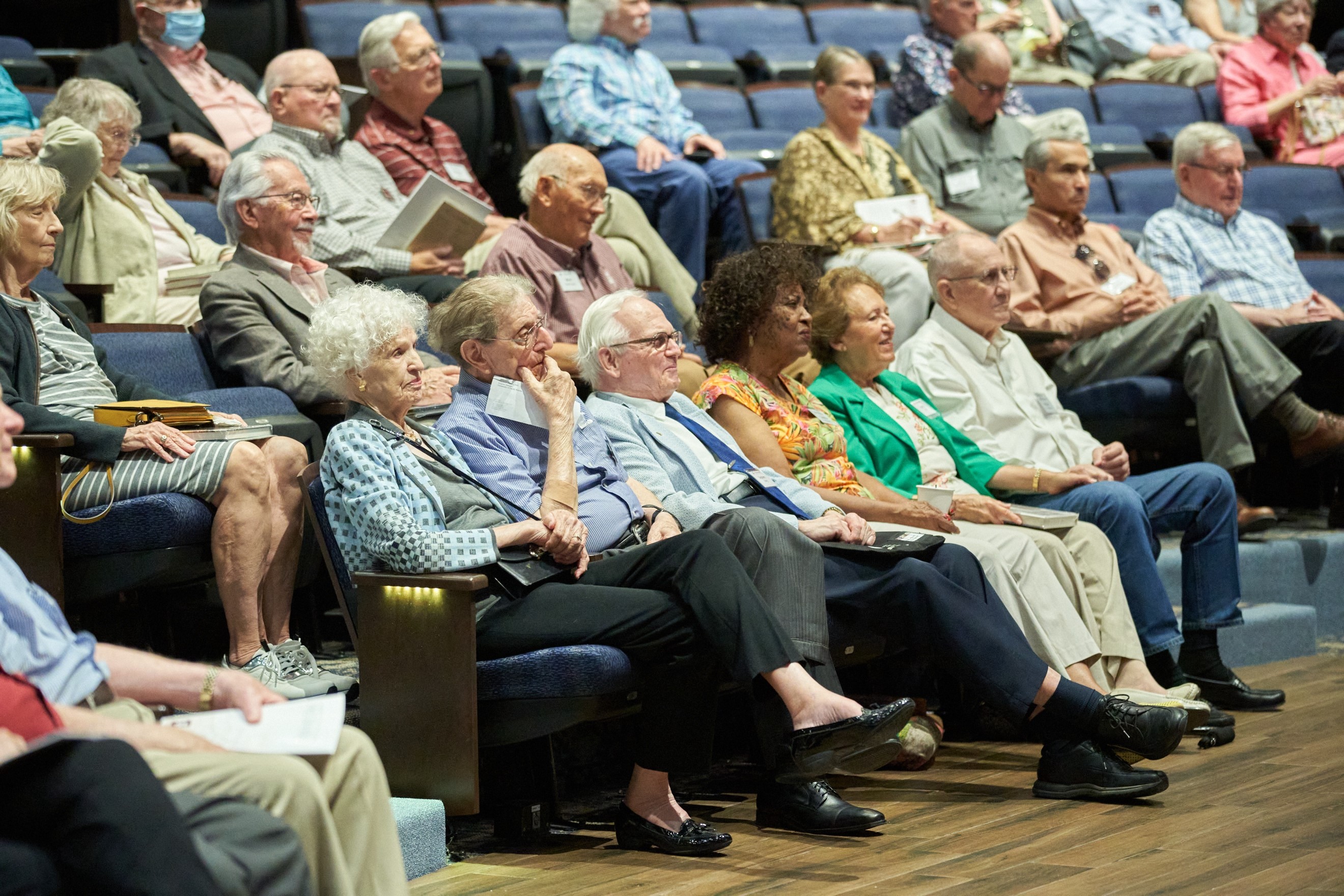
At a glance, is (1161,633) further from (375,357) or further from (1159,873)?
(375,357)

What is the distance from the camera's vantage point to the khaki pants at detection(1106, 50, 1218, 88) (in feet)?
22.5

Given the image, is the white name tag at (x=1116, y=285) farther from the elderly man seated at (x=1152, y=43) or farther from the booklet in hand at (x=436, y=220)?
the elderly man seated at (x=1152, y=43)

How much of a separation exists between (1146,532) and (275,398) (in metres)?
1.93

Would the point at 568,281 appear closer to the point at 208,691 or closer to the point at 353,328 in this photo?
the point at 353,328

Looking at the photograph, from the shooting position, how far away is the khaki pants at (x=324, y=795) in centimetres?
152

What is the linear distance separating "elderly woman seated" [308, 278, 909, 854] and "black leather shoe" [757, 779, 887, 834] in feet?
0.47

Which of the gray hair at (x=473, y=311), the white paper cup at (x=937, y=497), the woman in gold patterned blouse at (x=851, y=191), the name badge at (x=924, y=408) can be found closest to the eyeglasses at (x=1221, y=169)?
the woman in gold patterned blouse at (x=851, y=191)

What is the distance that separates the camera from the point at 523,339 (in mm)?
2742

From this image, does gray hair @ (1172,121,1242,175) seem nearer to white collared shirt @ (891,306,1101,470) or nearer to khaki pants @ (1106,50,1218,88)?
white collared shirt @ (891,306,1101,470)

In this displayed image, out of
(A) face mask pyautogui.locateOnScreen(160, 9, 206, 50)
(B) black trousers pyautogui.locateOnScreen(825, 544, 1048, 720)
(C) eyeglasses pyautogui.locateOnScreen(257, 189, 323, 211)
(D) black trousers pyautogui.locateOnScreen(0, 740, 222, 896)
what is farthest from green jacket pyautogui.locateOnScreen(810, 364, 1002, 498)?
(A) face mask pyautogui.locateOnScreen(160, 9, 206, 50)

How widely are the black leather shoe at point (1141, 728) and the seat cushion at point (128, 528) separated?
5.39 feet

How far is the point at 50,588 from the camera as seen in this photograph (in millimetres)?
2471

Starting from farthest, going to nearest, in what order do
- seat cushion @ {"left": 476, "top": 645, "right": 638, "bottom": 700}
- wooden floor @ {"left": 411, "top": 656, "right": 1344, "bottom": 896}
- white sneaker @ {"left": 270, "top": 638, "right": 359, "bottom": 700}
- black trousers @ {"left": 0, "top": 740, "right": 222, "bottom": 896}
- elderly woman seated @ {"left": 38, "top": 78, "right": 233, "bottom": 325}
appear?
1. elderly woman seated @ {"left": 38, "top": 78, "right": 233, "bottom": 325}
2. white sneaker @ {"left": 270, "top": 638, "right": 359, "bottom": 700}
3. seat cushion @ {"left": 476, "top": 645, "right": 638, "bottom": 700}
4. wooden floor @ {"left": 411, "top": 656, "right": 1344, "bottom": 896}
5. black trousers @ {"left": 0, "top": 740, "right": 222, "bottom": 896}

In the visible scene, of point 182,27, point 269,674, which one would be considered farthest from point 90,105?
point 269,674
